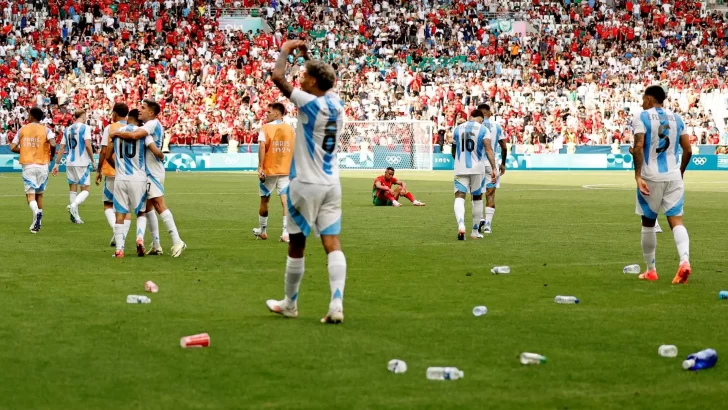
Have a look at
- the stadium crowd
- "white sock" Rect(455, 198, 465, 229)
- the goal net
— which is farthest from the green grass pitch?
the stadium crowd

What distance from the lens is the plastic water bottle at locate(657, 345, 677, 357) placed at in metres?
7.52

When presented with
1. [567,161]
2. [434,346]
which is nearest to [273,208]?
[434,346]

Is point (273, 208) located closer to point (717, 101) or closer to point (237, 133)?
point (237, 133)

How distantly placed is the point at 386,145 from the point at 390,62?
32.6ft

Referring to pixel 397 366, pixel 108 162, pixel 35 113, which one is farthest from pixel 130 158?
Result: pixel 397 366

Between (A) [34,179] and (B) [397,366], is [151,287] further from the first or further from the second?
(A) [34,179]

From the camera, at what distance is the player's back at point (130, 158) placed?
14.0 m

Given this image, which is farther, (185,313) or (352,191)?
(352,191)

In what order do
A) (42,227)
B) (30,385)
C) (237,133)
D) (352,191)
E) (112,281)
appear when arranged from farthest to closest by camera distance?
(237,133) → (352,191) → (42,227) → (112,281) → (30,385)

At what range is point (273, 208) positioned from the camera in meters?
24.5

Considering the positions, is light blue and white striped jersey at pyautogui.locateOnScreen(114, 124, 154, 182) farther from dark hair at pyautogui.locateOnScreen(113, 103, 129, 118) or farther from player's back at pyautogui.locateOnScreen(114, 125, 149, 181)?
dark hair at pyautogui.locateOnScreen(113, 103, 129, 118)

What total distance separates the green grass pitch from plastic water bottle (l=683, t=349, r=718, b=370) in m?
0.08

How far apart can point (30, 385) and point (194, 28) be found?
53585 millimetres

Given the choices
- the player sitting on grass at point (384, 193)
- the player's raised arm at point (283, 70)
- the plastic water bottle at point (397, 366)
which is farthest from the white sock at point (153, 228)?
the player sitting on grass at point (384, 193)
